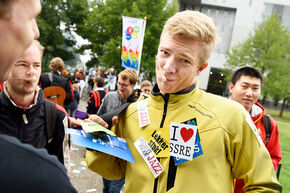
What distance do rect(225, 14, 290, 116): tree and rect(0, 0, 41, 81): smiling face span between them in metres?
24.7

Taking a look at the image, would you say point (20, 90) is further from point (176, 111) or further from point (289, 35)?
point (289, 35)

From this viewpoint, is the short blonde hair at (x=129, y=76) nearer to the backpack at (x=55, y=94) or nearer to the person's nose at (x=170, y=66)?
the backpack at (x=55, y=94)

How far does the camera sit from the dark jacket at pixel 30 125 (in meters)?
1.70

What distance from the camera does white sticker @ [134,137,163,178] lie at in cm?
132

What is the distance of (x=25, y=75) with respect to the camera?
6.01ft

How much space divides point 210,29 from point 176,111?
1.85 feet

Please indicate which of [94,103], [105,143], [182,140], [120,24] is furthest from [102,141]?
[120,24]

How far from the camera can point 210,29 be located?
1.36 m

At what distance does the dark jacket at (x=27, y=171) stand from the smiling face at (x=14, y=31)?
0.23 m

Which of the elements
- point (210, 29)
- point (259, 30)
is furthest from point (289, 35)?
point (210, 29)

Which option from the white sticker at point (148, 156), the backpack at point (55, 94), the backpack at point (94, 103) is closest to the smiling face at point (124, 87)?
the backpack at point (94, 103)

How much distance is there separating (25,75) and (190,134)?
1456 millimetres

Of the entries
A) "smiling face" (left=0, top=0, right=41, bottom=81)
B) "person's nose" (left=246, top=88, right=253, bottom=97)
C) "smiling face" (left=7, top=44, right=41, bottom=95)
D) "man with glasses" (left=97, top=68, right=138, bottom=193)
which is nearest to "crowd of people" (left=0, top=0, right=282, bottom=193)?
"smiling face" (left=7, top=44, right=41, bottom=95)

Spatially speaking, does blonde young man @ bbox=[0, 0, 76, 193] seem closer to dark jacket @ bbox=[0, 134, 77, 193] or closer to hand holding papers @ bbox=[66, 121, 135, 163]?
dark jacket @ bbox=[0, 134, 77, 193]
